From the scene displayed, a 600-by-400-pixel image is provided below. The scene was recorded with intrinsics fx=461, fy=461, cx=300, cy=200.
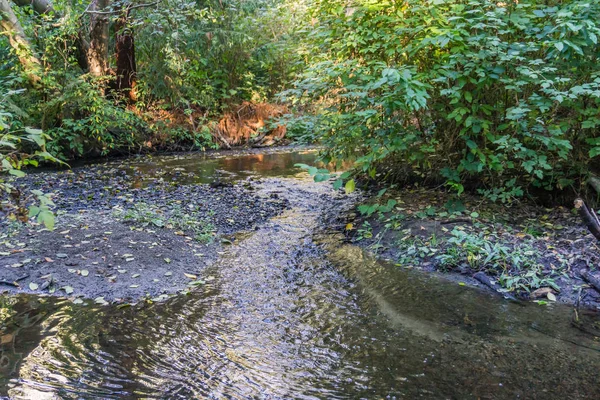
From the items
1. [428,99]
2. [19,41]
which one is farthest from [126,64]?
[428,99]

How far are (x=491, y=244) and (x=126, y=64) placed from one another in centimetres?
1294

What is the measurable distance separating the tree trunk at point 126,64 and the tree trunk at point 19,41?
3.52 meters

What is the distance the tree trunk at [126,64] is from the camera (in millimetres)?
14164

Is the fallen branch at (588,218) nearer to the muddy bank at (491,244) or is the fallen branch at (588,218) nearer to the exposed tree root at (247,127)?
the muddy bank at (491,244)

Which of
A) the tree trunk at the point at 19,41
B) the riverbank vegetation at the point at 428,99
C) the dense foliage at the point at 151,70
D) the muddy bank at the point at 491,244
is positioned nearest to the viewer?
the muddy bank at the point at 491,244

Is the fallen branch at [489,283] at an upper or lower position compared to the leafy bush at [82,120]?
lower

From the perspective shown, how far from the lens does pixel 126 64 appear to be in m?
14.6

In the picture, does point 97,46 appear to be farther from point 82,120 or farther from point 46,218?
point 46,218

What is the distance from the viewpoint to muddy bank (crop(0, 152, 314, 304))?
463cm

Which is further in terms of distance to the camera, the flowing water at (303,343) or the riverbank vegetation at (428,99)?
the riverbank vegetation at (428,99)

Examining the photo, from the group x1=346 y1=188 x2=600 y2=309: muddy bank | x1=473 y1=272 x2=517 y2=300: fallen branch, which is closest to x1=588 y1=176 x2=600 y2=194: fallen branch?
x1=346 y1=188 x2=600 y2=309: muddy bank

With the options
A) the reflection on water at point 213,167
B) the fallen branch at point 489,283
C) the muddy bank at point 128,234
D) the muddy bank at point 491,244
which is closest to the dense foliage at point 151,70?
the reflection on water at point 213,167

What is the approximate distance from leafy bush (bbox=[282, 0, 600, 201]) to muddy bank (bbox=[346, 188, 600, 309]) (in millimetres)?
399

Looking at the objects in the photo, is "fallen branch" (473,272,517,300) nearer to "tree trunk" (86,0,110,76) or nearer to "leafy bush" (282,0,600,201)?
"leafy bush" (282,0,600,201)
